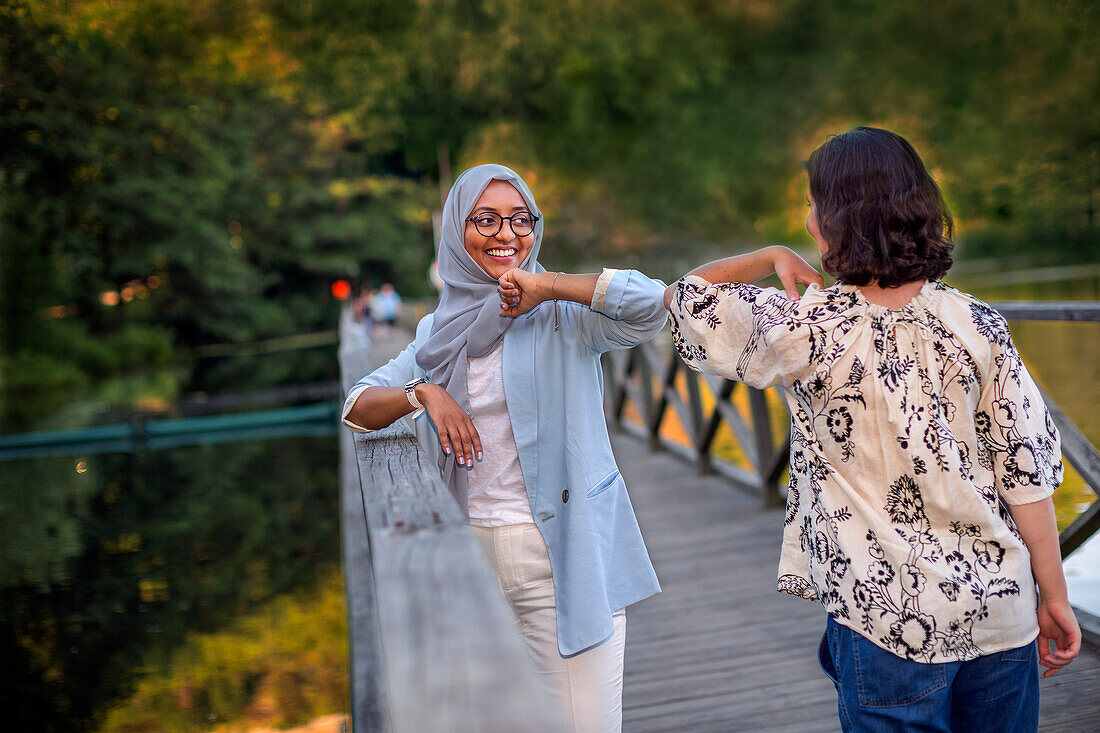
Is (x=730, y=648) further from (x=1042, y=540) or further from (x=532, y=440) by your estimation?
(x=1042, y=540)

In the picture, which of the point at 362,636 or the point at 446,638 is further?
the point at 362,636

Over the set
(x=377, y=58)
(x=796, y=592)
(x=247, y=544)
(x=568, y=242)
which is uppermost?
(x=377, y=58)

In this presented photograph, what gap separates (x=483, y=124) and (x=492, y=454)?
34.2m

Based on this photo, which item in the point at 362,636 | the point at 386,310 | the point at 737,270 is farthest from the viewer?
the point at 386,310

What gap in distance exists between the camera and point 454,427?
6.32 ft

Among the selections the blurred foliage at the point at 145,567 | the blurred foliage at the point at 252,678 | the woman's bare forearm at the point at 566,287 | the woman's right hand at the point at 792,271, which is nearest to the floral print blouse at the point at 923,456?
the woman's right hand at the point at 792,271

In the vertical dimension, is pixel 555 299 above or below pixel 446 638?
above

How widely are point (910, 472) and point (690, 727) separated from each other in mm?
1735

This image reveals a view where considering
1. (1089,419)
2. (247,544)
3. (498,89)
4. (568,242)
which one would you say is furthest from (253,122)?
(1089,419)

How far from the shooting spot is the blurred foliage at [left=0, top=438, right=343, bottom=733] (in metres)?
6.55

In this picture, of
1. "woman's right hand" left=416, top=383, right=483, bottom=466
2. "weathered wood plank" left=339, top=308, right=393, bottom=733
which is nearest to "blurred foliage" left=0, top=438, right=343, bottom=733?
"weathered wood plank" left=339, top=308, right=393, bottom=733

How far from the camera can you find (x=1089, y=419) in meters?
8.59

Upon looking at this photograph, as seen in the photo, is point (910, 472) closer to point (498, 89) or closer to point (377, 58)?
point (498, 89)

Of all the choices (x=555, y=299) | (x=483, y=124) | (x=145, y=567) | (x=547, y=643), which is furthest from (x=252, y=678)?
(x=483, y=124)
